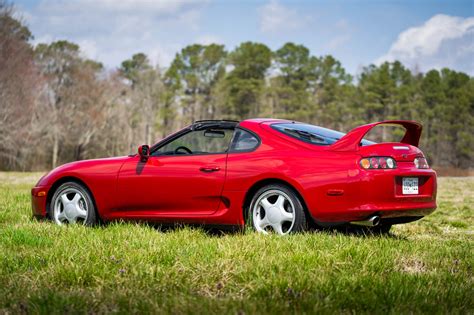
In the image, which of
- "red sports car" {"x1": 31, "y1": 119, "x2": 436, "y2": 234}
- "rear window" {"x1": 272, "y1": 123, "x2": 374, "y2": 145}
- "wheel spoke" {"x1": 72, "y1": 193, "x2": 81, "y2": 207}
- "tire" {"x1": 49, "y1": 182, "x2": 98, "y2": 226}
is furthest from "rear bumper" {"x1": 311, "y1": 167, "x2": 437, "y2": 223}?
"wheel spoke" {"x1": 72, "y1": 193, "x2": 81, "y2": 207}

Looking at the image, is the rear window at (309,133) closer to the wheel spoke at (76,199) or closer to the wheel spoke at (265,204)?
the wheel spoke at (265,204)

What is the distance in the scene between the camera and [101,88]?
186 feet

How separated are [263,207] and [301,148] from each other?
693 mm

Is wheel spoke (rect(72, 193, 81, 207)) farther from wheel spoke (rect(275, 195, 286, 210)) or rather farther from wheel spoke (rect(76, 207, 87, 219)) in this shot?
wheel spoke (rect(275, 195, 286, 210))

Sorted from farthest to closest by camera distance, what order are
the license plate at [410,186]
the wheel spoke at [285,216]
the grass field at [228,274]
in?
the wheel spoke at [285,216], the license plate at [410,186], the grass field at [228,274]

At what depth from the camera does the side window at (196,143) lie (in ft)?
21.1

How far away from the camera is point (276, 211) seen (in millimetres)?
5633

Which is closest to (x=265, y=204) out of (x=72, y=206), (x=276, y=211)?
(x=276, y=211)

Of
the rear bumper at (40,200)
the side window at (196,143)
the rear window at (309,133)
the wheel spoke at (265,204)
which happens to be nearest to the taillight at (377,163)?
the rear window at (309,133)

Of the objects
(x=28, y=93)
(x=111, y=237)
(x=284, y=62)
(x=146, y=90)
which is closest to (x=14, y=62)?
(x=28, y=93)

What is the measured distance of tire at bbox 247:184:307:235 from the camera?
5.54 m

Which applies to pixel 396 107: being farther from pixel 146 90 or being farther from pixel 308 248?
pixel 308 248

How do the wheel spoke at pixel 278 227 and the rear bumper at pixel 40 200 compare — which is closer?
the wheel spoke at pixel 278 227

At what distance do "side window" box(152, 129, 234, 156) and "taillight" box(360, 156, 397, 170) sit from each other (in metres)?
1.59
